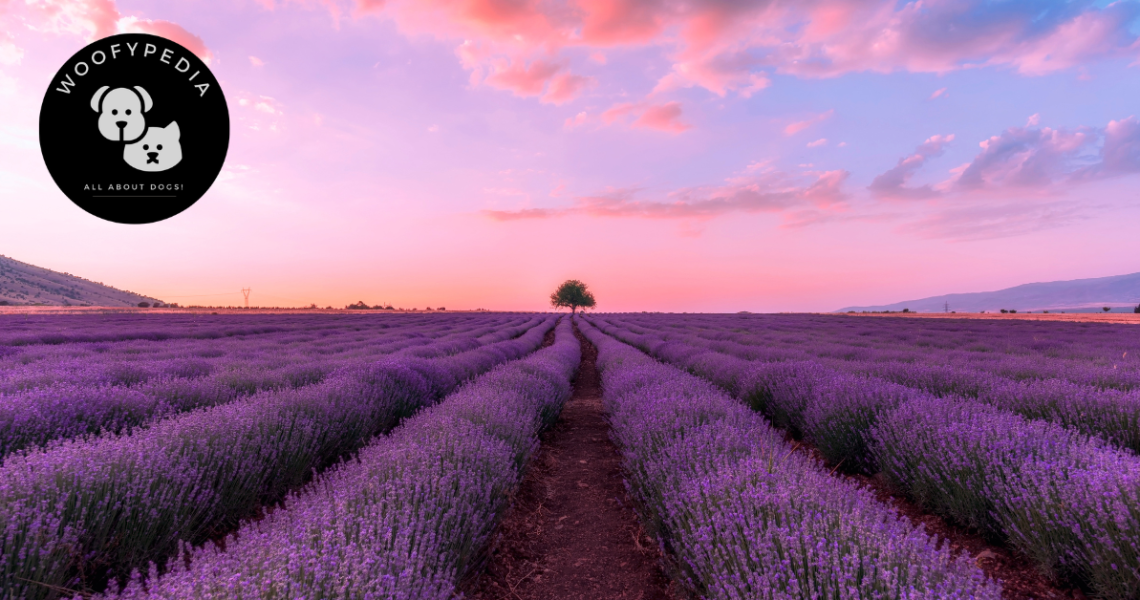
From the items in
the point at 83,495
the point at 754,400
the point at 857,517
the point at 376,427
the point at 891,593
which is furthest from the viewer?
the point at 754,400

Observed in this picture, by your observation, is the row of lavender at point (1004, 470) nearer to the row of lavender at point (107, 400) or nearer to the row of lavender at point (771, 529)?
the row of lavender at point (771, 529)

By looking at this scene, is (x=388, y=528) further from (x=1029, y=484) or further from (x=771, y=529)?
(x=1029, y=484)

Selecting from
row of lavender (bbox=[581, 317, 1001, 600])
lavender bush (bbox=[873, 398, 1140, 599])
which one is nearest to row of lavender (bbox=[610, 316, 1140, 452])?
lavender bush (bbox=[873, 398, 1140, 599])

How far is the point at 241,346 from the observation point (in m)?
10.9

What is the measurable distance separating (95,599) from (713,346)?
10.7 m

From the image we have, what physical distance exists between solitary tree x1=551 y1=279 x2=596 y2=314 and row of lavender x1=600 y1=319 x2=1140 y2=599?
63538mm

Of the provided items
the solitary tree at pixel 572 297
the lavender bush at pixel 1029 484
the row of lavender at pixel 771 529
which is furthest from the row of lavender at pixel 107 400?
the solitary tree at pixel 572 297

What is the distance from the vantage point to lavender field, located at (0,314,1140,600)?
151 cm

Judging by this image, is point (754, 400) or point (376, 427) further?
point (754, 400)

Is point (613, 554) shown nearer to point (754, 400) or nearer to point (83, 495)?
point (83, 495)

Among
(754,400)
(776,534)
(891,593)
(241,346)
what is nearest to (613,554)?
(776,534)

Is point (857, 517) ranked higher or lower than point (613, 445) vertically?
higher

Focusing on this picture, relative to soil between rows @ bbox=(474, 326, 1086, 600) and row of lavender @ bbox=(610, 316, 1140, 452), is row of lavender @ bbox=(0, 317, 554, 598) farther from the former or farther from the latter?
row of lavender @ bbox=(610, 316, 1140, 452)

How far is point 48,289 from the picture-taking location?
84.8m
